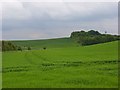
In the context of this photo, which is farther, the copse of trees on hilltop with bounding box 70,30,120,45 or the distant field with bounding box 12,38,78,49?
the distant field with bounding box 12,38,78,49

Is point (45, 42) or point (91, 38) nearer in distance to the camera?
point (91, 38)

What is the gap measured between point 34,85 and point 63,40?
12023cm

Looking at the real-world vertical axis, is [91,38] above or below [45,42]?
above

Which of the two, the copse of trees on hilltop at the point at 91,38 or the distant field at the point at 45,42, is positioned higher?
the copse of trees on hilltop at the point at 91,38

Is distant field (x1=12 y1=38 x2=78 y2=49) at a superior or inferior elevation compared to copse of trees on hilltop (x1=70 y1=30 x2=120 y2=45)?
inferior

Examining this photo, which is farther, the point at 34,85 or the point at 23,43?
the point at 23,43

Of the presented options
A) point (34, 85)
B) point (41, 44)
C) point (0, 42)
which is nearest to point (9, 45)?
point (0, 42)

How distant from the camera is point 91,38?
414 feet

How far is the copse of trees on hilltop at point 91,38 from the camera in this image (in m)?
122

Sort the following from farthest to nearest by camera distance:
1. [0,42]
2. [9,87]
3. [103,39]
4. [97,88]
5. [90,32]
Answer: [90,32]
[103,39]
[0,42]
[9,87]
[97,88]

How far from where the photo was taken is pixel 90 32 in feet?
485

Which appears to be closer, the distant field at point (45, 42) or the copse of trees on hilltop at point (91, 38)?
the copse of trees on hilltop at point (91, 38)

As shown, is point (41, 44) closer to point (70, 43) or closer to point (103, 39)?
point (70, 43)

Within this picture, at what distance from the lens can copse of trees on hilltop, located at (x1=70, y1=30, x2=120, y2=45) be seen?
121762 mm
